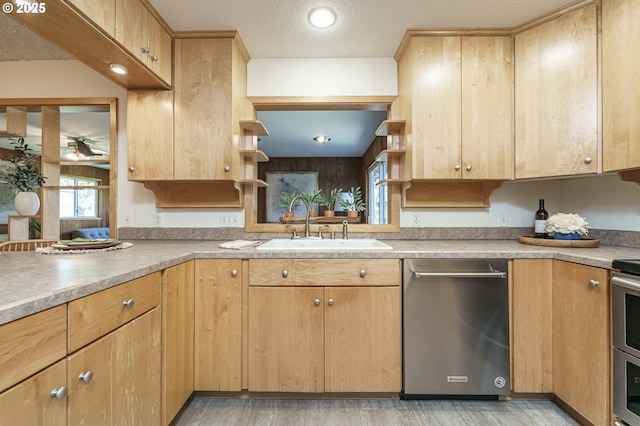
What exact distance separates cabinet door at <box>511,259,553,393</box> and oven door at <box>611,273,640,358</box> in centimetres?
35

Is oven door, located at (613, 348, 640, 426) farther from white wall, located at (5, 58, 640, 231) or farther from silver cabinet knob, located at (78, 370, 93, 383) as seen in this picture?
silver cabinet knob, located at (78, 370, 93, 383)

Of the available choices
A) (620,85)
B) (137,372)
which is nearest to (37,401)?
(137,372)

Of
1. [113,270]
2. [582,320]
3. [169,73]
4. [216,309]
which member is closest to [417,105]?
[582,320]

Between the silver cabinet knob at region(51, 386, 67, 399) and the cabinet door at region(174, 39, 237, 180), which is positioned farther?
the cabinet door at region(174, 39, 237, 180)

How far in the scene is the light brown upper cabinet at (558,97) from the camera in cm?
178

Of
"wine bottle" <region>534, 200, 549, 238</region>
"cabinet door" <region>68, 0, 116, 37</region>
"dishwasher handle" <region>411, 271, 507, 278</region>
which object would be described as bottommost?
"dishwasher handle" <region>411, 271, 507, 278</region>

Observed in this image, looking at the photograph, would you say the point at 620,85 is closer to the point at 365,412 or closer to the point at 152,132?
the point at 365,412

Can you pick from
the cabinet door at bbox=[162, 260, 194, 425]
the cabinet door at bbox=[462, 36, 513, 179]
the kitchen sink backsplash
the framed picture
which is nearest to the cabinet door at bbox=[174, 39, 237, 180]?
the kitchen sink backsplash

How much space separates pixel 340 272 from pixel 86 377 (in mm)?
1183

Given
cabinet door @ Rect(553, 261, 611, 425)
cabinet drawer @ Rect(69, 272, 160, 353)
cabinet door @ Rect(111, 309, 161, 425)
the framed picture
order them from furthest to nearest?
the framed picture, cabinet door @ Rect(553, 261, 611, 425), cabinet door @ Rect(111, 309, 161, 425), cabinet drawer @ Rect(69, 272, 160, 353)

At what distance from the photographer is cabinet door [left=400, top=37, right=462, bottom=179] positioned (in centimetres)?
206

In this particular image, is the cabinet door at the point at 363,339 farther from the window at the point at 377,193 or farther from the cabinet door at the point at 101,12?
the window at the point at 377,193

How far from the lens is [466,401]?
1.80 m

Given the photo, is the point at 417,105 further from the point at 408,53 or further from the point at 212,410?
the point at 212,410
